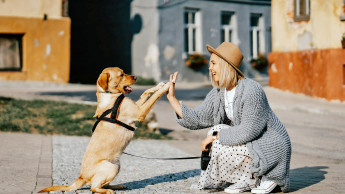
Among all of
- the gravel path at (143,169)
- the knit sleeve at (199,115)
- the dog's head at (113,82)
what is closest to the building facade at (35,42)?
the gravel path at (143,169)

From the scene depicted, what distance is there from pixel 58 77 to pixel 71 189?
1604cm

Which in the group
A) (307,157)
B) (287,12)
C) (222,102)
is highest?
(287,12)

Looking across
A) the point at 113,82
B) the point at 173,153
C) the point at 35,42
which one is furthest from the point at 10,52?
the point at 113,82

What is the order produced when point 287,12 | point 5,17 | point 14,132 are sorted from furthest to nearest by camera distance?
point 5,17 → point 287,12 → point 14,132

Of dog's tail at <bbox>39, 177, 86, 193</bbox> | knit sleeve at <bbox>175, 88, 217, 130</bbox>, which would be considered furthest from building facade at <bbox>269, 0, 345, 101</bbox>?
dog's tail at <bbox>39, 177, 86, 193</bbox>

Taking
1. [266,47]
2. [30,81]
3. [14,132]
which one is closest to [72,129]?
[14,132]

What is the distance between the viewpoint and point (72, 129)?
407 inches

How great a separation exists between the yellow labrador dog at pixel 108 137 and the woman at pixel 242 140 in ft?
1.52

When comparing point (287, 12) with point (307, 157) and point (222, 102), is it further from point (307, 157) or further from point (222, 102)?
point (222, 102)

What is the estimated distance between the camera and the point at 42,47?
20250mm

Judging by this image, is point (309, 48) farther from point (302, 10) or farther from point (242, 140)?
point (242, 140)

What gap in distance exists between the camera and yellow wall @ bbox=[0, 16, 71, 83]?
19734 millimetres

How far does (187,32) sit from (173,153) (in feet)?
54.4

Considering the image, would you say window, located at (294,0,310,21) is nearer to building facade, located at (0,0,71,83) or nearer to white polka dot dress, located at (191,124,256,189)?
building facade, located at (0,0,71,83)
